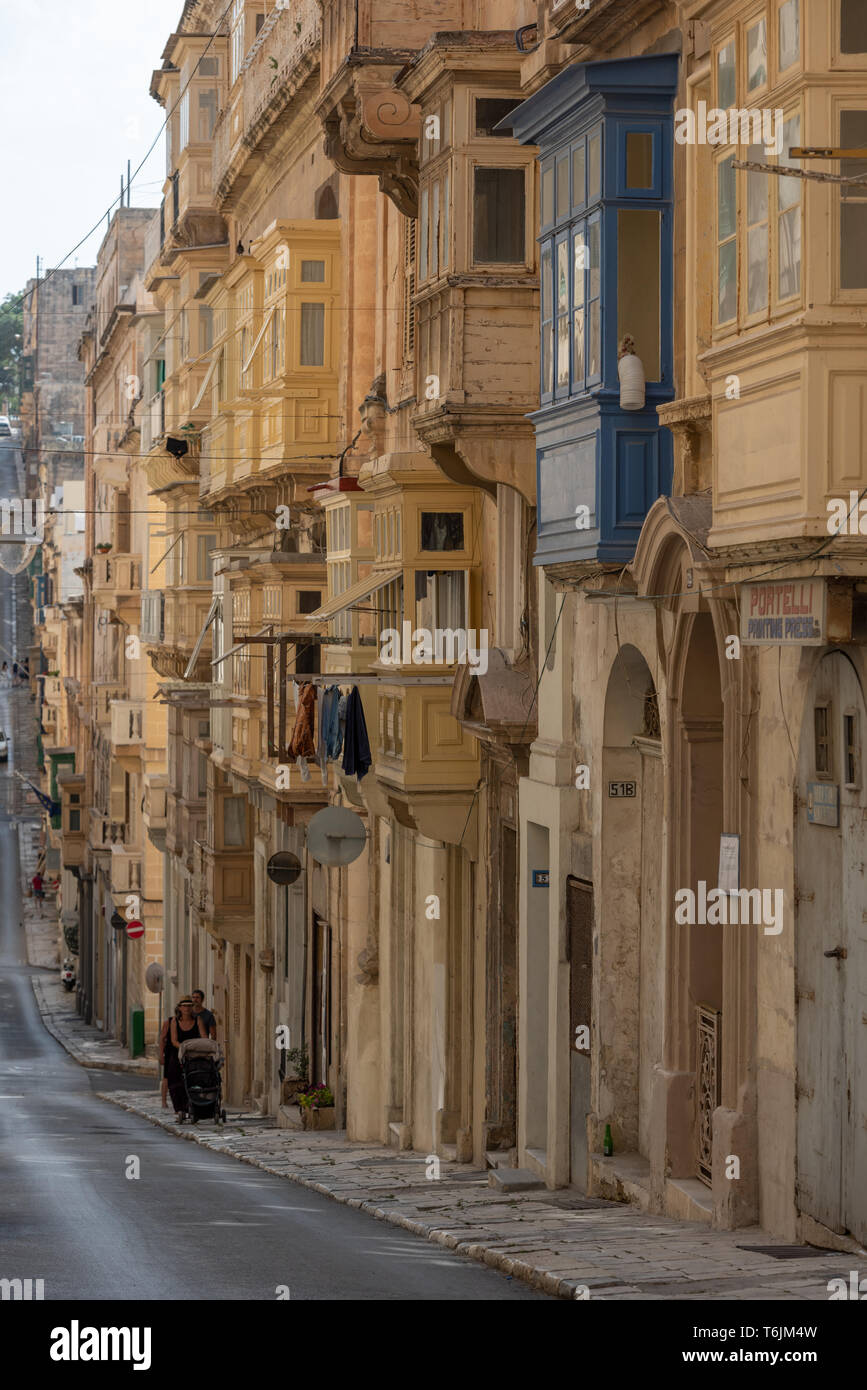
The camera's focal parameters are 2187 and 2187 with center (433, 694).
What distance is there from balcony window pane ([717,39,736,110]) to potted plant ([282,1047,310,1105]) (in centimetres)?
1905

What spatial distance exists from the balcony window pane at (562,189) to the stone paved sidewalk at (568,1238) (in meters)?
7.23

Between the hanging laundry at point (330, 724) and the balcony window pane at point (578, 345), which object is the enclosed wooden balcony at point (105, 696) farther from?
the balcony window pane at point (578, 345)

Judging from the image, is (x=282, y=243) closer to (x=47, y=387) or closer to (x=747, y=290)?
(x=747, y=290)

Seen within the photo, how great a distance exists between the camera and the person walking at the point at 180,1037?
26.6m

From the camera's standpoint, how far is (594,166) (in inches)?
601

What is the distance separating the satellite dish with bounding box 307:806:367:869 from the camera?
78.2 ft

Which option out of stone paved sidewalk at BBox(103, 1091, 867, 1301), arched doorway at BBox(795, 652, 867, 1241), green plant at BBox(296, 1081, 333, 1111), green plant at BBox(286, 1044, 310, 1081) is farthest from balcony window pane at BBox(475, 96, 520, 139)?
green plant at BBox(286, 1044, 310, 1081)

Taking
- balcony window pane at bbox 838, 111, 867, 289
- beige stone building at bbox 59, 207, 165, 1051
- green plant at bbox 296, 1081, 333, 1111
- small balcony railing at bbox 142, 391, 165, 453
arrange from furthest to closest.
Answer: beige stone building at bbox 59, 207, 165, 1051
small balcony railing at bbox 142, 391, 165, 453
green plant at bbox 296, 1081, 333, 1111
balcony window pane at bbox 838, 111, 867, 289

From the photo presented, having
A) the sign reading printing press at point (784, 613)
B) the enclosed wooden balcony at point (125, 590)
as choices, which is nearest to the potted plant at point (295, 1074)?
the sign reading printing press at point (784, 613)

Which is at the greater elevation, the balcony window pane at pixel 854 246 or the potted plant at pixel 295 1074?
the balcony window pane at pixel 854 246

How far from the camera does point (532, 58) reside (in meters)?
17.8

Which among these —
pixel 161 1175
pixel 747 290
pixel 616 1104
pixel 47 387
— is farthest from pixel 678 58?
pixel 47 387

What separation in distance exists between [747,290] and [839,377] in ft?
3.96

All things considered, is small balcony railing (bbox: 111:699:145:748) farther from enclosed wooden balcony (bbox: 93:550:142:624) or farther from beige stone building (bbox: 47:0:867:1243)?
beige stone building (bbox: 47:0:867:1243)
